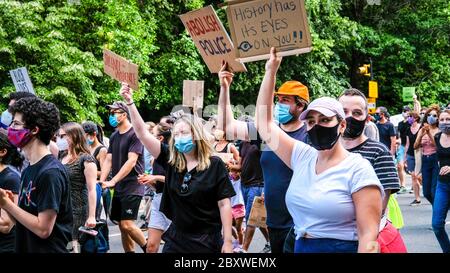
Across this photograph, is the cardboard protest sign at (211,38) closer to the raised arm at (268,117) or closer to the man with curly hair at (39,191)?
the raised arm at (268,117)

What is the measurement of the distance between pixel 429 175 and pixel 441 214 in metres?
2.69

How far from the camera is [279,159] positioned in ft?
18.4

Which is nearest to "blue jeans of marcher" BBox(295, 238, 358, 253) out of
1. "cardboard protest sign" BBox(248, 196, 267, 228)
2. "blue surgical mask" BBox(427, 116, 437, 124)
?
"cardboard protest sign" BBox(248, 196, 267, 228)

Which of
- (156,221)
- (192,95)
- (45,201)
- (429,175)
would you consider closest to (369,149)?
(45,201)

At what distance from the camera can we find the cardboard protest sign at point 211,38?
222 inches

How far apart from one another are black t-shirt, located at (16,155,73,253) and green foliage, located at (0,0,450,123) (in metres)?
15.2

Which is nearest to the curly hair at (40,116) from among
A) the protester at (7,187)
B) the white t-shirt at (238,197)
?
the protester at (7,187)

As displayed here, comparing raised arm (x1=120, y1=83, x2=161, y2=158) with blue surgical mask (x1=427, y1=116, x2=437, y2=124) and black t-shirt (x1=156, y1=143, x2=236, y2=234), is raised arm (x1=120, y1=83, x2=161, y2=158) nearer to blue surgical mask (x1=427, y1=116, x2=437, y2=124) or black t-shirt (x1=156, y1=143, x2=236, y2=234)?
black t-shirt (x1=156, y1=143, x2=236, y2=234)

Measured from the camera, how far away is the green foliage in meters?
20.5

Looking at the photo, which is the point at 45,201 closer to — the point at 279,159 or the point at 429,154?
the point at 279,159

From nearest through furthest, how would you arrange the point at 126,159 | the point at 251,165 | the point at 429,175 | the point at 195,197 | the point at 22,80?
the point at 195,197
the point at 22,80
the point at 126,159
the point at 251,165
the point at 429,175

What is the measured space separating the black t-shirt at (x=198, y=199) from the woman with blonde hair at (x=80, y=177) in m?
2.19
